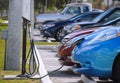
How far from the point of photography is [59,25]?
21.1m

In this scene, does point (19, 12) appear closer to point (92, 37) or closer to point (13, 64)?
point (13, 64)

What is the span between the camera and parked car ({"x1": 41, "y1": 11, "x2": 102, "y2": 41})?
2022cm

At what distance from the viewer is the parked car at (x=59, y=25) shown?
66.3 ft

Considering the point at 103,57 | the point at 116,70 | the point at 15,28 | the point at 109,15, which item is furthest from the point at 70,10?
the point at 116,70

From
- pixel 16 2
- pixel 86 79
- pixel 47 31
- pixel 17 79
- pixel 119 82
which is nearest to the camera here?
pixel 119 82

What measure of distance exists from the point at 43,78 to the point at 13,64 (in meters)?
1.31

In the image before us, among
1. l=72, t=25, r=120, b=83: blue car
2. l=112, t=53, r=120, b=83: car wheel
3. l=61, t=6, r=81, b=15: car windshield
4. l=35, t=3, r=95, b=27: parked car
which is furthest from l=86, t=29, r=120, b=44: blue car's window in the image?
l=61, t=6, r=81, b=15: car windshield

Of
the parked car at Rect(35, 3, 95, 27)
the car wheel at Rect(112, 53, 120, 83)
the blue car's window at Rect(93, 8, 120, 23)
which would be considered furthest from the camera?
the parked car at Rect(35, 3, 95, 27)

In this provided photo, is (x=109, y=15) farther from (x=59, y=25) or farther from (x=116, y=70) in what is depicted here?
(x=116, y=70)

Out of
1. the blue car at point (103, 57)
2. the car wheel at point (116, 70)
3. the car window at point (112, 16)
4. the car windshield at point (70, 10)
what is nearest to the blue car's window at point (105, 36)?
the blue car at point (103, 57)

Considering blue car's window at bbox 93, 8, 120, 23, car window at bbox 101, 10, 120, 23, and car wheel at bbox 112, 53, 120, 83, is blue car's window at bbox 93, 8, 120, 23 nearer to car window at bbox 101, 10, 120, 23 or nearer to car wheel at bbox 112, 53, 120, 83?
car window at bbox 101, 10, 120, 23

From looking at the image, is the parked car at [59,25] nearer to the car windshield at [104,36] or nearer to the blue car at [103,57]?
A: the car windshield at [104,36]

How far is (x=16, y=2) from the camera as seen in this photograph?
396 inches

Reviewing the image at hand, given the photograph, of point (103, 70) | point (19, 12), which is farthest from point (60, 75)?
point (103, 70)
